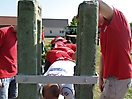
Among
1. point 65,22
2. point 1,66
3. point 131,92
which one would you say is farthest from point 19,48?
point 65,22

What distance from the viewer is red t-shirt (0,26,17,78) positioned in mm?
3345

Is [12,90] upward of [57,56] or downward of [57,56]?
downward

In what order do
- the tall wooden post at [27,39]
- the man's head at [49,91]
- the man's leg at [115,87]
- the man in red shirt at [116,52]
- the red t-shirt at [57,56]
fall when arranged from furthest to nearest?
1. the red t-shirt at [57,56]
2. the man's head at [49,91]
3. the man's leg at [115,87]
4. the man in red shirt at [116,52]
5. the tall wooden post at [27,39]

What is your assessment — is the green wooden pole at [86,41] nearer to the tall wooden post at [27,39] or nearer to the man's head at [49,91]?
the tall wooden post at [27,39]

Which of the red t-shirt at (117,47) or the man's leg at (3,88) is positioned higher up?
the red t-shirt at (117,47)

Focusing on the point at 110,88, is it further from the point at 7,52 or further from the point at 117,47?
the point at 7,52

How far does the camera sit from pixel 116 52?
2.15 meters

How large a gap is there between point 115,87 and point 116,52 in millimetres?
412

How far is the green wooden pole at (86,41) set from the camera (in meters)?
1.19

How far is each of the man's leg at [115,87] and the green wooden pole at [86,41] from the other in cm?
106

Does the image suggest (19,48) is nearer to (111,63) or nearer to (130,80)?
(111,63)

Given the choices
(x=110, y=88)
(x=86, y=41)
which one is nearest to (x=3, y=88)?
(x=110, y=88)

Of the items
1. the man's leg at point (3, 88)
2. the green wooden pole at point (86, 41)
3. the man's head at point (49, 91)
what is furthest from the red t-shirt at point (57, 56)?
the green wooden pole at point (86, 41)

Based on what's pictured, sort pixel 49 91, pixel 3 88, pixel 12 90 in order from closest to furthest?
pixel 49 91 < pixel 3 88 < pixel 12 90
